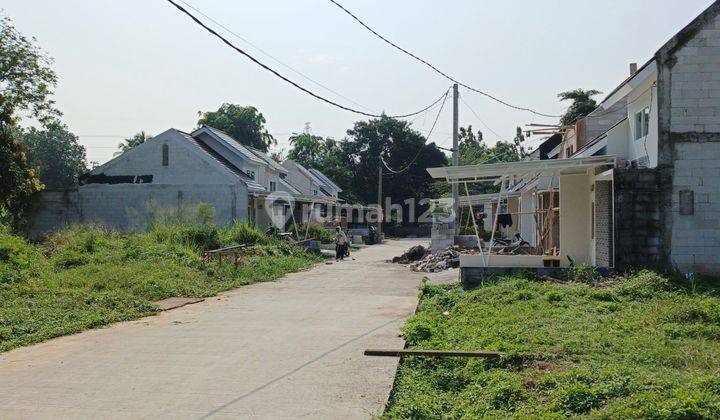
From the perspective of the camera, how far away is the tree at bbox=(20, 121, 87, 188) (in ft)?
195

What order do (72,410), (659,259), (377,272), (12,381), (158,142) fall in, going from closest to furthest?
(72,410), (12,381), (659,259), (377,272), (158,142)

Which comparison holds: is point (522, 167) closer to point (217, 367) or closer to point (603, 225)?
point (603, 225)

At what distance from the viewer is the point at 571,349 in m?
7.55

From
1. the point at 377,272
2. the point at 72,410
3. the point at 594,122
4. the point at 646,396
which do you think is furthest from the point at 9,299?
the point at 594,122

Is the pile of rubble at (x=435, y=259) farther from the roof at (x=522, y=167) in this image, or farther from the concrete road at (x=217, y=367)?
the concrete road at (x=217, y=367)

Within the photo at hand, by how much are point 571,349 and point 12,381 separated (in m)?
6.60

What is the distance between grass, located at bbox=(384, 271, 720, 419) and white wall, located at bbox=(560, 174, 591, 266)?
185 inches

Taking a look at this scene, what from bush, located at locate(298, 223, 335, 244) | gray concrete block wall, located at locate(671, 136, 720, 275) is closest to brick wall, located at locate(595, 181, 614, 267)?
gray concrete block wall, located at locate(671, 136, 720, 275)

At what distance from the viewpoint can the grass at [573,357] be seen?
5.62m

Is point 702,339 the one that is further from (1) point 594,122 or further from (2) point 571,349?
(1) point 594,122

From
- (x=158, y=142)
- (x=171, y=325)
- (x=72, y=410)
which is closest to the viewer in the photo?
(x=72, y=410)

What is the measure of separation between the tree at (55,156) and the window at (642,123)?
180 ft

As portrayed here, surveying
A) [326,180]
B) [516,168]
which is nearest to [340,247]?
[516,168]

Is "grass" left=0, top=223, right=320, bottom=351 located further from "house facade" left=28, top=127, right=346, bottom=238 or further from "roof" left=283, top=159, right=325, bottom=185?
"roof" left=283, top=159, right=325, bottom=185
